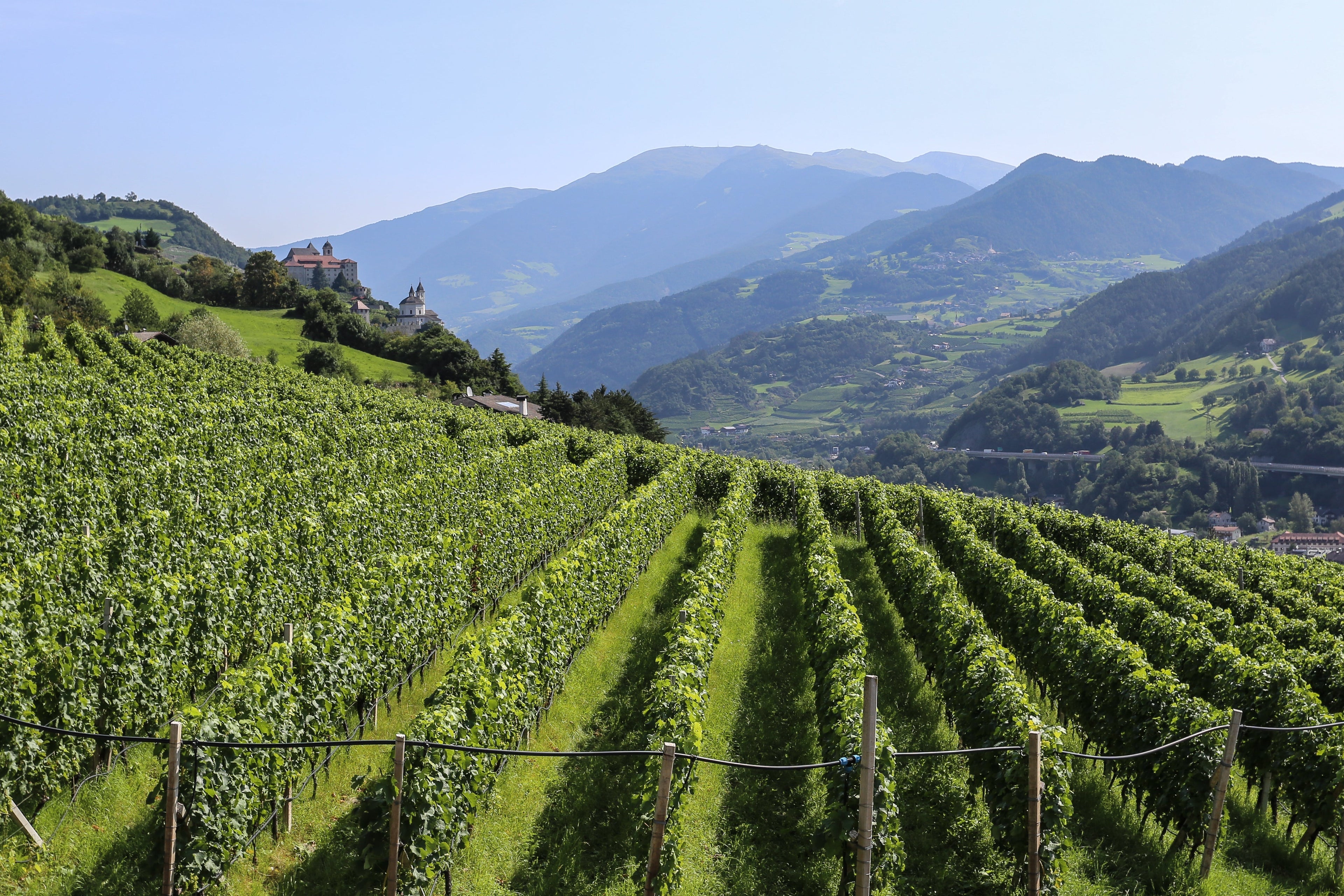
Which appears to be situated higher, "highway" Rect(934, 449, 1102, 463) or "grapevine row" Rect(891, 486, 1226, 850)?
"grapevine row" Rect(891, 486, 1226, 850)

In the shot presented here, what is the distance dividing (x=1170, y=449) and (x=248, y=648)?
477 feet

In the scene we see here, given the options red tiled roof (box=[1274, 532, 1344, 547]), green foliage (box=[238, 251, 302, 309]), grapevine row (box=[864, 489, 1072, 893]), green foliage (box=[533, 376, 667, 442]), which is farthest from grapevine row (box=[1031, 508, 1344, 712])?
green foliage (box=[238, 251, 302, 309])

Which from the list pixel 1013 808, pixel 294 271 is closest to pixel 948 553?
pixel 1013 808

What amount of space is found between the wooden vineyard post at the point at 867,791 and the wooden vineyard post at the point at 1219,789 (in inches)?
177

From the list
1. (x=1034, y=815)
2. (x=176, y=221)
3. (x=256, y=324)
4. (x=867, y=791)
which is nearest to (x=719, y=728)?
(x=1034, y=815)

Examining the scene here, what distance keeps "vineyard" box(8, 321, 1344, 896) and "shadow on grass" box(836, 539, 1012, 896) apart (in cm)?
7

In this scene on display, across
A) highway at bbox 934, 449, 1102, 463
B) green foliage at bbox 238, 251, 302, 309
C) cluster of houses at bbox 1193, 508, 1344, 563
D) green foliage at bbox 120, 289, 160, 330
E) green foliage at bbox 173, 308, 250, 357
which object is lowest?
cluster of houses at bbox 1193, 508, 1344, 563

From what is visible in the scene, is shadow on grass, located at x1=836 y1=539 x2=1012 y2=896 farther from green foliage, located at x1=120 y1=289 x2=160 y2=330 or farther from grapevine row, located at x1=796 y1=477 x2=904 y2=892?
green foliage, located at x1=120 y1=289 x2=160 y2=330

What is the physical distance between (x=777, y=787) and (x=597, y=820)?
9.50 feet

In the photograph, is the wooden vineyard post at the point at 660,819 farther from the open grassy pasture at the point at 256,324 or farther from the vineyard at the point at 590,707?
the open grassy pasture at the point at 256,324

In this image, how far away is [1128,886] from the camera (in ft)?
34.8

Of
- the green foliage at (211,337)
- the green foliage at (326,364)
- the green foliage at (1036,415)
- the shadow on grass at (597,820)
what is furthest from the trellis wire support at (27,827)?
the green foliage at (1036,415)

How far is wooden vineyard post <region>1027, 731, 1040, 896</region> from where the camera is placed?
9039mm

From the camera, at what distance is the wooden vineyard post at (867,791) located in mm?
7688
